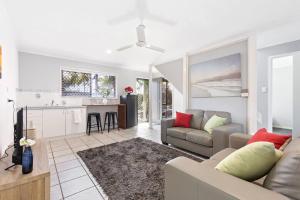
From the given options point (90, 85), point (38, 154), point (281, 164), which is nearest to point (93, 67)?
point (90, 85)

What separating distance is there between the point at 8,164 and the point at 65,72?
12.6 ft

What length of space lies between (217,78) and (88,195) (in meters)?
3.27

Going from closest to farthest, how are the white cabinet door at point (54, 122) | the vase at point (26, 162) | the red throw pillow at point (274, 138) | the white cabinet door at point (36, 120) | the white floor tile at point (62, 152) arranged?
the vase at point (26, 162), the red throw pillow at point (274, 138), the white floor tile at point (62, 152), the white cabinet door at point (36, 120), the white cabinet door at point (54, 122)

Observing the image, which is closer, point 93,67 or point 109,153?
point 109,153

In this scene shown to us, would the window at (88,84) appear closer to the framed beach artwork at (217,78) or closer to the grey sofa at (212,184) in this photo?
the framed beach artwork at (217,78)

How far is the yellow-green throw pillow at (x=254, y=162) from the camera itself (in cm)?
97

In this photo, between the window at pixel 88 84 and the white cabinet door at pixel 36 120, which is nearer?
the white cabinet door at pixel 36 120

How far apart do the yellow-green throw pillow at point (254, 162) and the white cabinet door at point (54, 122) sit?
422cm

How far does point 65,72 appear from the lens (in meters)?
4.68

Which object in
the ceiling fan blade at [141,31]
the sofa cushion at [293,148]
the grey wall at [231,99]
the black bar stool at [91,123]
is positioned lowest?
the black bar stool at [91,123]

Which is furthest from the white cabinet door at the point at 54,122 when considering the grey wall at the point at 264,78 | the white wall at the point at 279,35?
the grey wall at the point at 264,78

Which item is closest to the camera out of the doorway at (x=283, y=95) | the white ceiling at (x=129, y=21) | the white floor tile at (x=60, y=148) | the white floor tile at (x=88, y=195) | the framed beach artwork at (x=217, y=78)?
the white floor tile at (x=88, y=195)

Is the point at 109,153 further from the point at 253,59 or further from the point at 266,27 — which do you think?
the point at 266,27

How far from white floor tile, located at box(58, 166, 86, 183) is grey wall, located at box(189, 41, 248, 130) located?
2983 millimetres
